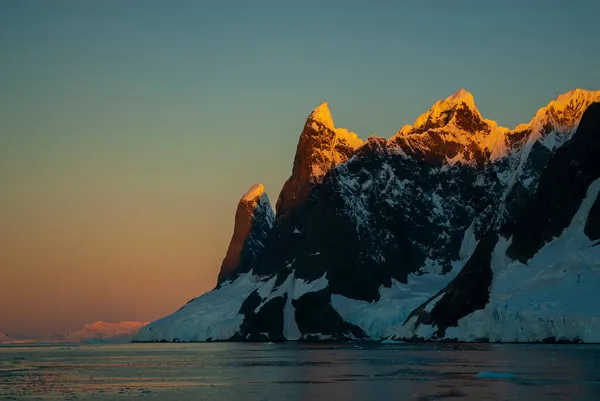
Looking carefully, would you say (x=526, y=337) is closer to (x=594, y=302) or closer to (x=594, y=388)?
(x=594, y=302)

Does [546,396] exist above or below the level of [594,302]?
below

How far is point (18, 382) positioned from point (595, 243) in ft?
412

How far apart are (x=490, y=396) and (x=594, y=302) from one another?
333ft

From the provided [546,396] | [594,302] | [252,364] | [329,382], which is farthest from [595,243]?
[546,396]

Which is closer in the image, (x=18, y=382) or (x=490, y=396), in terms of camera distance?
(x=490, y=396)

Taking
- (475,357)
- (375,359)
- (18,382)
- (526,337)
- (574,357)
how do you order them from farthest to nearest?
(526,337) → (375,359) → (475,357) → (574,357) → (18,382)

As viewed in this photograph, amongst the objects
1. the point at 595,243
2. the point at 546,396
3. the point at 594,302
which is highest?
the point at 595,243

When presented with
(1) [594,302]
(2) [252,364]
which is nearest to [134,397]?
(2) [252,364]

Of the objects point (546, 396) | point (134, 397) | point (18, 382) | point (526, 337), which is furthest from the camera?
point (526, 337)

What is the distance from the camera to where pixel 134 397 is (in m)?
89.8

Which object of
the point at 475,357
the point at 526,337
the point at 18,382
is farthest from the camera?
the point at 526,337

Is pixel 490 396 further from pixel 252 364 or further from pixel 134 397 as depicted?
pixel 252 364

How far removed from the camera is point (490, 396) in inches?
3228

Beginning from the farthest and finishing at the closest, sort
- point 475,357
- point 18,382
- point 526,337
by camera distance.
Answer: point 526,337, point 475,357, point 18,382
